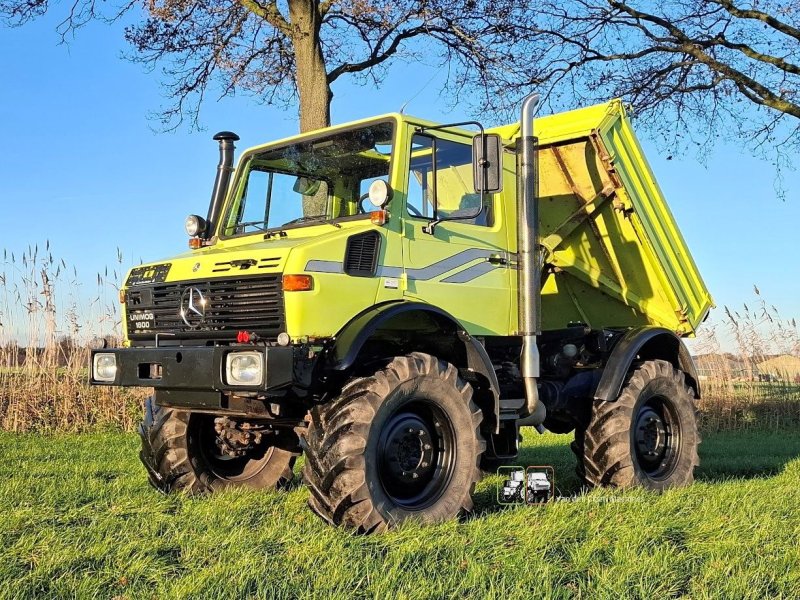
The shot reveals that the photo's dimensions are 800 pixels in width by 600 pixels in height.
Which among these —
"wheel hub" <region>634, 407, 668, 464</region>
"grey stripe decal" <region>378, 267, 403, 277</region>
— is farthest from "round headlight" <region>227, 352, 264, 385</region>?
"wheel hub" <region>634, 407, 668, 464</region>

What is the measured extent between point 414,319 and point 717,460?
506 centimetres

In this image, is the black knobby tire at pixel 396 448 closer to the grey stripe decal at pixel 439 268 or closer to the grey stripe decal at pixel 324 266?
the grey stripe decal at pixel 439 268

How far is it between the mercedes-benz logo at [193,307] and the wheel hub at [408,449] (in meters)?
1.45

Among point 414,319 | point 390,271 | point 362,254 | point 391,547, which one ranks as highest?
point 362,254

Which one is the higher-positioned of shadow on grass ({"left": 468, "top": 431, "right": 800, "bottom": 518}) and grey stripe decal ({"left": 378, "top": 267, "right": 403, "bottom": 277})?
grey stripe decal ({"left": 378, "top": 267, "right": 403, "bottom": 277})

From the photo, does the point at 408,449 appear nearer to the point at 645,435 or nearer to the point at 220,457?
the point at 220,457

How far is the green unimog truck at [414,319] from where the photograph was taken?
17.5ft

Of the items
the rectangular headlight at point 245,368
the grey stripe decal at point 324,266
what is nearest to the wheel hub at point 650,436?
the grey stripe decal at point 324,266

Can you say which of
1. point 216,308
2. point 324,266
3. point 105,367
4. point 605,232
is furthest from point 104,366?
point 605,232

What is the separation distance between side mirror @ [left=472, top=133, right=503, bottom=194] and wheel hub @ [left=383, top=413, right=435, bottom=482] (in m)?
1.63

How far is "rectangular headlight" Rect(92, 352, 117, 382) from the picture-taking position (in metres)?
5.91

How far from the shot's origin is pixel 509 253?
675 cm

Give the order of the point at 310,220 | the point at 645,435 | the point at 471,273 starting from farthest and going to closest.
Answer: the point at 645,435, the point at 471,273, the point at 310,220

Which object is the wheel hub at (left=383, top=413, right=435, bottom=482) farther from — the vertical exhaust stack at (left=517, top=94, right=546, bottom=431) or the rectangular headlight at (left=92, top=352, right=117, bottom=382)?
the rectangular headlight at (left=92, top=352, right=117, bottom=382)
